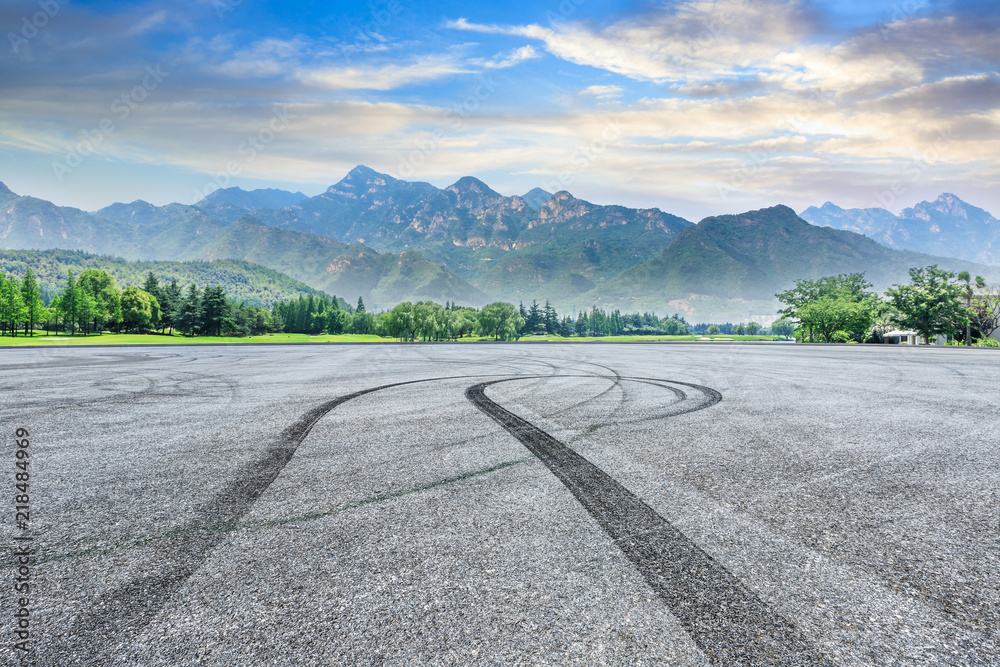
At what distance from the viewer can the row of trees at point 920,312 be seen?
56.2 m

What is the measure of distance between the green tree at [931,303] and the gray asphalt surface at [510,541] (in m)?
62.8

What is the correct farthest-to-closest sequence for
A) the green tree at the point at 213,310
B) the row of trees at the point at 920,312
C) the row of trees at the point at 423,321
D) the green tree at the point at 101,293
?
the green tree at the point at 213,310
the green tree at the point at 101,293
the row of trees at the point at 423,321
the row of trees at the point at 920,312

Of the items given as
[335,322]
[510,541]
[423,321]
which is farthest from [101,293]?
[510,541]

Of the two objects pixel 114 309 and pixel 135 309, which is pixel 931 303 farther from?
pixel 114 309

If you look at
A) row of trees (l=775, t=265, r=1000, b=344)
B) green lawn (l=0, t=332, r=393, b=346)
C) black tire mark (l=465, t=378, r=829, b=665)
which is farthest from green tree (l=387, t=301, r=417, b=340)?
black tire mark (l=465, t=378, r=829, b=665)

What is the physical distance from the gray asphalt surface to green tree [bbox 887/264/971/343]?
206 feet

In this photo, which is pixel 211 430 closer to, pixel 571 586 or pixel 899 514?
pixel 571 586

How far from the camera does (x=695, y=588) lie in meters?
3.22

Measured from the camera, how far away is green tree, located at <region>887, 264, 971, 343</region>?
55.8 m

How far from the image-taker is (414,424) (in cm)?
870

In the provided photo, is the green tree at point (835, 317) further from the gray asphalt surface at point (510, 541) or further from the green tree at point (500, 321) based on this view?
the gray asphalt surface at point (510, 541)

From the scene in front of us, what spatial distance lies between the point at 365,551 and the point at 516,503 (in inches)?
62.8

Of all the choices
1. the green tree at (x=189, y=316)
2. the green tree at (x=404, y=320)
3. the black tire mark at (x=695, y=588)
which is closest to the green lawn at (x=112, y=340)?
the green tree at (x=404, y=320)

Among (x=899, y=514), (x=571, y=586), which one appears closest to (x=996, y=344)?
(x=899, y=514)
